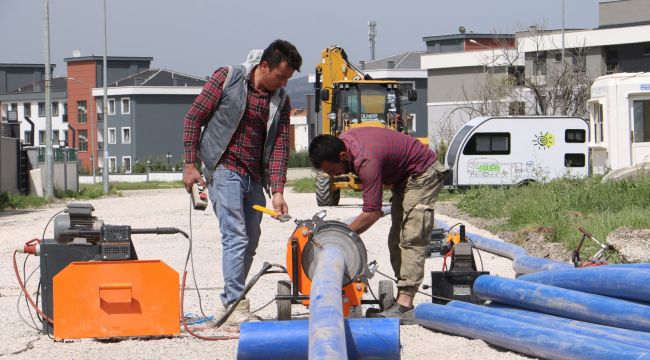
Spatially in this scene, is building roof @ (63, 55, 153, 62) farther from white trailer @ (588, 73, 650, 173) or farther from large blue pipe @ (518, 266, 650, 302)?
large blue pipe @ (518, 266, 650, 302)

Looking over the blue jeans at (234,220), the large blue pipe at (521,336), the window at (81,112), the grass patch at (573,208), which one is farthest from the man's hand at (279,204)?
the window at (81,112)

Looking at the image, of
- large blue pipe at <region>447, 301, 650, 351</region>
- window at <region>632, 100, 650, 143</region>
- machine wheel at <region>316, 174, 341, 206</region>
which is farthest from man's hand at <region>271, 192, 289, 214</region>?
window at <region>632, 100, 650, 143</region>

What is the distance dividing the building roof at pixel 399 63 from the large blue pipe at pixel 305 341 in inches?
3428

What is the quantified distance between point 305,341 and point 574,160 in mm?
28037

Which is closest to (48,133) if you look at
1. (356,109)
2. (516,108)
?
(356,109)

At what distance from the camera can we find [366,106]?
96.8ft

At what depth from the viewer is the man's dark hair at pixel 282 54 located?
8523 millimetres

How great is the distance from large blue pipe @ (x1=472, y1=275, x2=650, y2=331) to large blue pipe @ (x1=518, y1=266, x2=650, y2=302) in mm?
122

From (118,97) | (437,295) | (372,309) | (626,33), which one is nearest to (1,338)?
(372,309)

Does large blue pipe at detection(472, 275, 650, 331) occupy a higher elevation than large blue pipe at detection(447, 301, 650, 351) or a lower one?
higher

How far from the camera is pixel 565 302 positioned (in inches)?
301

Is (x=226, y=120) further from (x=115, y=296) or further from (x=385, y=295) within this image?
(x=385, y=295)

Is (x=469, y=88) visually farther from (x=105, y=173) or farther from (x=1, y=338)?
(x=1, y=338)

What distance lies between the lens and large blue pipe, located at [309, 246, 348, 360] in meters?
5.47
